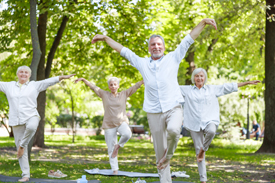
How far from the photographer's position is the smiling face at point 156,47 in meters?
5.04

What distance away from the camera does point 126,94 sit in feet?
27.8

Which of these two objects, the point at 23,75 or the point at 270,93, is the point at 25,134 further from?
the point at 270,93

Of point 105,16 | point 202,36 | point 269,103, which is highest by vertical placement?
point 105,16

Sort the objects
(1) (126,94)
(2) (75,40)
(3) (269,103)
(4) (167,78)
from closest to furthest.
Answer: (4) (167,78), (1) (126,94), (3) (269,103), (2) (75,40)

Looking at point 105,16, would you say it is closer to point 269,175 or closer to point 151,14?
point 151,14

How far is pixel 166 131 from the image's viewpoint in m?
5.25

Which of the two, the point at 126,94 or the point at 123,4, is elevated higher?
A: the point at 123,4

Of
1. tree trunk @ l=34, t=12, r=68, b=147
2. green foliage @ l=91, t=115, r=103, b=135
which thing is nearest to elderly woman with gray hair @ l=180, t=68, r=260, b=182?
tree trunk @ l=34, t=12, r=68, b=147

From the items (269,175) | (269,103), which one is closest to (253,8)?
(269,103)

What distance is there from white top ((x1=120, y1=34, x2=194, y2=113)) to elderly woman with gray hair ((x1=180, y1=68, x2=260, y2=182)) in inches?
67.8

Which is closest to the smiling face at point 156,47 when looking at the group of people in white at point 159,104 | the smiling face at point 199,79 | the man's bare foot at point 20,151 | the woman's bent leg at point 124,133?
the group of people in white at point 159,104

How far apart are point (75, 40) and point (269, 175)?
452 inches

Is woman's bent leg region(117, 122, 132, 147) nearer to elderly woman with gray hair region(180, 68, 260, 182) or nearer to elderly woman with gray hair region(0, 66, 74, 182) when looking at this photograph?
elderly woman with gray hair region(180, 68, 260, 182)

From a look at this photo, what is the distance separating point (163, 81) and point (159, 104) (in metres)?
0.35
